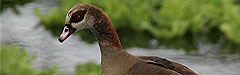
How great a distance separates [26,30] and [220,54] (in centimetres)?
248

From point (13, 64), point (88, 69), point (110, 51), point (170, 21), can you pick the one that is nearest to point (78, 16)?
point (110, 51)

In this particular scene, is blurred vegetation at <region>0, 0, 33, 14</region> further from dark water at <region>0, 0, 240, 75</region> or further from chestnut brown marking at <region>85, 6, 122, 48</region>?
chestnut brown marking at <region>85, 6, 122, 48</region>

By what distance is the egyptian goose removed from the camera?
425 cm

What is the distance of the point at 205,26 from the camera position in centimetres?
796

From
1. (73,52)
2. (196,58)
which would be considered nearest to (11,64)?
(73,52)

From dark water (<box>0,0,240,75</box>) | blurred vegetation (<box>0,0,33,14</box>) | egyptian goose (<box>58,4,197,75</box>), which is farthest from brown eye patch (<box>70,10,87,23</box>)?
blurred vegetation (<box>0,0,33,14</box>)

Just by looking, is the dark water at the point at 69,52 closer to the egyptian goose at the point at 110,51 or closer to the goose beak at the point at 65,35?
the egyptian goose at the point at 110,51

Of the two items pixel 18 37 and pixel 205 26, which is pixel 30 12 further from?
pixel 205 26

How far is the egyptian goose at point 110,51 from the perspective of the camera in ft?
13.9

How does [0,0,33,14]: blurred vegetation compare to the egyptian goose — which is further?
[0,0,33,14]: blurred vegetation

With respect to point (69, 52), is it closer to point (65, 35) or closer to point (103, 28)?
point (103, 28)

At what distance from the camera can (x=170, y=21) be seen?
7930 millimetres

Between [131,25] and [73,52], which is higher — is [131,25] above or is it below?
above

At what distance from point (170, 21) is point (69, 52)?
1433 millimetres
